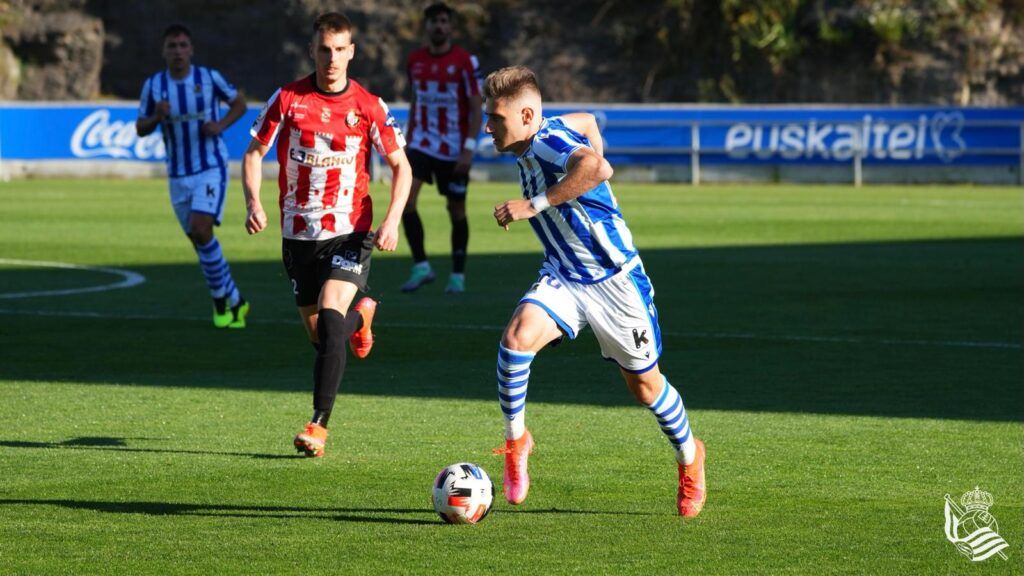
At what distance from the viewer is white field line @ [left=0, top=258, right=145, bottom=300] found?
13711mm

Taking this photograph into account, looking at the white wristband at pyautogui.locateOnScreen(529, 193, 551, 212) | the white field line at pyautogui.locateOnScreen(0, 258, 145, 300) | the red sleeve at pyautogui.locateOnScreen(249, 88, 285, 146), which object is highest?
the white wristband at pyautogui.locateOnScreen(529, 193, 551, 212)

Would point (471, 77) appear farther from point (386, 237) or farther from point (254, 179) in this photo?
point (386, 237)

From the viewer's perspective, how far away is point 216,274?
11.7 m

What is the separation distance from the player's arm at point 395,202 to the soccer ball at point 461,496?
164cm

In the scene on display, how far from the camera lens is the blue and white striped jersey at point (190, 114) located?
1202cm

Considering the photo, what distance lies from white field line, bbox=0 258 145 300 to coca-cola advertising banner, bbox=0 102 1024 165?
1556cm

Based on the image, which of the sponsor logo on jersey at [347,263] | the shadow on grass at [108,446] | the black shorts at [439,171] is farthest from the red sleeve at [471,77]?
the shadow on grass at [108,446]

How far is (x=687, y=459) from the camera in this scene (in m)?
6.02

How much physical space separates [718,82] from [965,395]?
33.9m

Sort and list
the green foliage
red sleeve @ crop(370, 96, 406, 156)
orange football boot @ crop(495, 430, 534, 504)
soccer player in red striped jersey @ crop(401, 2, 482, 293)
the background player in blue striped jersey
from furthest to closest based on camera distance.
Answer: the green foliage → soccer player in red striped jersey @ crop(401, 2, 482, 293) → the background player in blue striped jersey → red sleeve @ crop(370, 96, 406, 156) → orange football boot @ crop(495, 430, 534, 504)

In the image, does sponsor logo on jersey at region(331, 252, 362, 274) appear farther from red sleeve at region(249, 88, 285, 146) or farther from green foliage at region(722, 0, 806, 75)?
green foliage at region(722, 0, 806, 75)

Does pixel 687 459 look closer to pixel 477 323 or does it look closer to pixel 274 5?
pixel 477 323

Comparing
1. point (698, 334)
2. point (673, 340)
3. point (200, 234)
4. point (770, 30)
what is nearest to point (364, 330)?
point (673, 340)

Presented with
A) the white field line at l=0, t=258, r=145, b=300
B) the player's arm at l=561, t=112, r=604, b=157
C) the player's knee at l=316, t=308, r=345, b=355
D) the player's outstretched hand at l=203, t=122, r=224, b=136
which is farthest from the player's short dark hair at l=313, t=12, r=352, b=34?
the white field line at l=0, t=258, r=145, b=300
